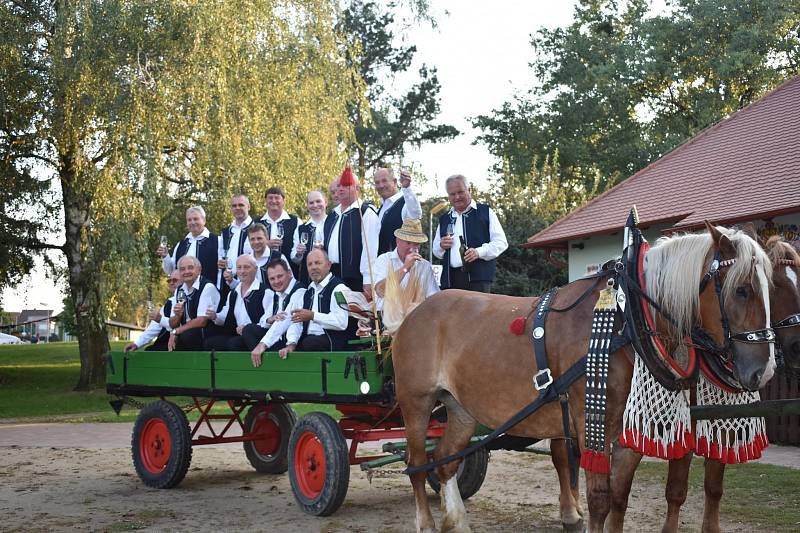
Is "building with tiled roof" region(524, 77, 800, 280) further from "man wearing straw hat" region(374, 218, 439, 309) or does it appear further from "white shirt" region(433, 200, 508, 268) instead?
"man wearing straw hat" region(374, 218, 439, 309)

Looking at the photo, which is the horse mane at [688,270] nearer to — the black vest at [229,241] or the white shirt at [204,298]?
the white shirt at [204,298]

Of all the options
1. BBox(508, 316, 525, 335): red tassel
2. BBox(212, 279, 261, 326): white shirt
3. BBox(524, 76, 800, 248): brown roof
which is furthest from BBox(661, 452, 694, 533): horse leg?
BBox(524, 76, 800, 248): brown roof

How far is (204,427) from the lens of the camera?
1454cm

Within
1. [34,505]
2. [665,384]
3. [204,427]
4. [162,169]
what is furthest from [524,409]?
[162,169]

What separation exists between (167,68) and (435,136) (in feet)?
65.9

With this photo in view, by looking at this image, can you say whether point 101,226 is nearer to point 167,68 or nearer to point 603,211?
point 167,68

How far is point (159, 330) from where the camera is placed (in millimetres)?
8906

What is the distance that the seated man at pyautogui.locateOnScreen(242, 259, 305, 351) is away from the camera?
24.0 ft

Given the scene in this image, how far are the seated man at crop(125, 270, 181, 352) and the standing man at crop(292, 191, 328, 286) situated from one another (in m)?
1.23

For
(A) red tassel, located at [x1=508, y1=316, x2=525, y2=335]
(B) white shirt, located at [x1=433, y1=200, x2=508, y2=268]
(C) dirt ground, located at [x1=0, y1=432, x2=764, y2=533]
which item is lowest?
(C) dirt ground, located at [x1=0, y1=432, x2=764, y2=533]

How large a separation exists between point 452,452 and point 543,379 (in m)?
1.34

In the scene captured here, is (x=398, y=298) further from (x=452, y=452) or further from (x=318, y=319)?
(x=452, y=452)

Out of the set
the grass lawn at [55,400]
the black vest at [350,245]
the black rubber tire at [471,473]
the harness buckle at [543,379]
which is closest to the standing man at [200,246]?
the black vest at [350,245]

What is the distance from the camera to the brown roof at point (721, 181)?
485 inches
